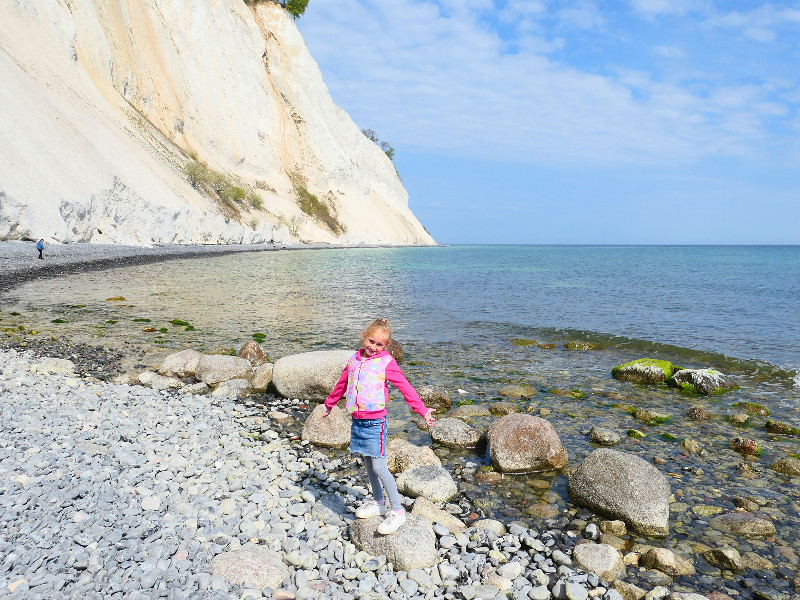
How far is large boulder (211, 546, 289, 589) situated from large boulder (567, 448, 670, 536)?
11.1 ft

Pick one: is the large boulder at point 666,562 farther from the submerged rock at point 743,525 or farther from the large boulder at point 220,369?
the large boulder at point 220,369

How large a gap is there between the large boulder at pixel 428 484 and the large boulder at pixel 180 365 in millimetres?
5988

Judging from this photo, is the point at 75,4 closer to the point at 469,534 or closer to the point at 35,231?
the point at 35,231

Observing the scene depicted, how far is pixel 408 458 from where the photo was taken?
6.50m

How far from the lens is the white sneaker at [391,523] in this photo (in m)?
4.46

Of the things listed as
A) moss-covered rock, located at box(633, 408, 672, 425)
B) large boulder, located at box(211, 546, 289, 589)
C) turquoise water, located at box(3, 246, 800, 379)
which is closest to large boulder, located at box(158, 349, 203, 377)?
turquoise water, located at box(3, 246, 800, 379)

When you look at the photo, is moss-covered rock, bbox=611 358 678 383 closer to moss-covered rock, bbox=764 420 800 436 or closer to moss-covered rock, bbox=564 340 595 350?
moss-covered rock, bbox=764 420 800 436

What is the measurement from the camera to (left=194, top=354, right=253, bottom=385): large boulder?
9.76 m

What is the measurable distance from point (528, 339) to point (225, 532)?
11.9 metres

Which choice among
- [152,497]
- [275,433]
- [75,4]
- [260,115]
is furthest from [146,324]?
[260,115]

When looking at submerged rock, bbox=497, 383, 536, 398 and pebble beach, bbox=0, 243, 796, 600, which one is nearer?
pebble beach, bbox=0, 243, 796, 600

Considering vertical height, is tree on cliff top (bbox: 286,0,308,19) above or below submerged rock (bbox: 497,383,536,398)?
above

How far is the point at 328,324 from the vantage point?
55.3ft

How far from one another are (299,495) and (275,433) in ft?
6.61
